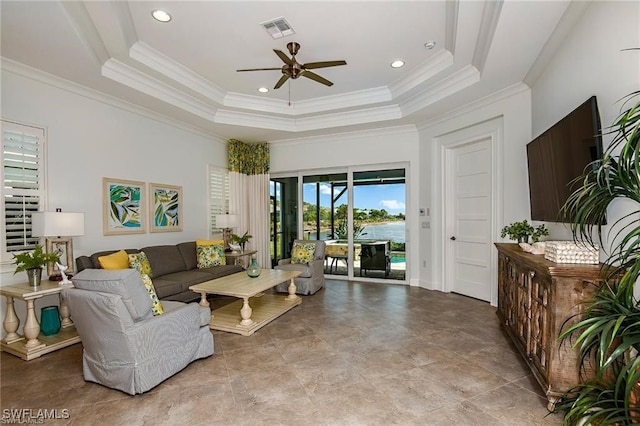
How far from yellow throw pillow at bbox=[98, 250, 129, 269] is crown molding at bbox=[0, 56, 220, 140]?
205 centimetres

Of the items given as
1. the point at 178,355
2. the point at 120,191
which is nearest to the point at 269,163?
the point at 120,191

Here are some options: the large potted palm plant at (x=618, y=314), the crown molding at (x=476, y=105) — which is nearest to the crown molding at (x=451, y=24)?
the crown molding at (x=476, y=105)

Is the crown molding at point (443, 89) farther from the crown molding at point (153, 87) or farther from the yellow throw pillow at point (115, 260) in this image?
the yellow throw pillow at point (115, 260)

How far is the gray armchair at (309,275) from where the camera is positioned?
534 cm

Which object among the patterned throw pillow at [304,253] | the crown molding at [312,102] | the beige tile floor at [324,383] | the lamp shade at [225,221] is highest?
the crown molding at [312,102]

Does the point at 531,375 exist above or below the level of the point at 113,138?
below

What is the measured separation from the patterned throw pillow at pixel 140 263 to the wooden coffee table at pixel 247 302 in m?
0.80

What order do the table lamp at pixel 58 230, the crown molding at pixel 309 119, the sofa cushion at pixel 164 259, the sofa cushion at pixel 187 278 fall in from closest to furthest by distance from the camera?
the table lamp at pixel 58 230 < the sofa cushion at pixel 187 278 < the sofa cushion at pixel 164 259 < the crown molding at pixel 309 119

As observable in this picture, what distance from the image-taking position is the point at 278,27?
129 inches

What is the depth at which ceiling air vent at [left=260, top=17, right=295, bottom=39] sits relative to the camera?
3180 millimetres

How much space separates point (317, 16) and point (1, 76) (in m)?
3.34

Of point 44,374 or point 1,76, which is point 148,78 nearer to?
point 1,76

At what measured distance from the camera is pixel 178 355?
8.89ft

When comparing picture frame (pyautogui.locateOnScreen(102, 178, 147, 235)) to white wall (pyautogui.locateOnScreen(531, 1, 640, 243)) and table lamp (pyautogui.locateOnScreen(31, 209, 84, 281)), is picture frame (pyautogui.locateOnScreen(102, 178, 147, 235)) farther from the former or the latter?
white wall (pyautogui.locateOnScreen(531, 1, 640, 243))
